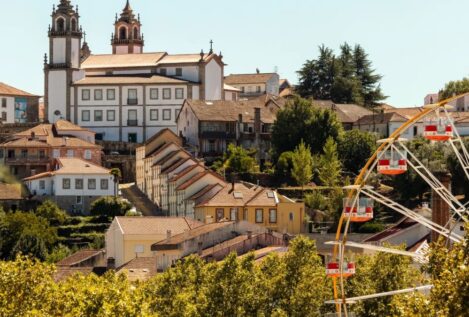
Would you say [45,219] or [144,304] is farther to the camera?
[45,219]

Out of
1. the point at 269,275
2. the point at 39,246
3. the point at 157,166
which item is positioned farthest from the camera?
the point at 157,166

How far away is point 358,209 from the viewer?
65.8 metres

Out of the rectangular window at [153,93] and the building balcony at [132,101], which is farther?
the rectangular window at [153,93]

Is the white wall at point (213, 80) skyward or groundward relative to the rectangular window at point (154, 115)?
skyward

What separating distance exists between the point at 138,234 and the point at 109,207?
22.7 meters

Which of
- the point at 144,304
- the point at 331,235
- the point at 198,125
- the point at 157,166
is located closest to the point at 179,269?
the point at 144,304

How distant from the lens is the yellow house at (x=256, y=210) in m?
131

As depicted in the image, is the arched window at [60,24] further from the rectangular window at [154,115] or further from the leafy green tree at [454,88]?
the leafy green tree at [454,88]

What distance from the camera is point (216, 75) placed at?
182 m

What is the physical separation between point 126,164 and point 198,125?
7.31 meters

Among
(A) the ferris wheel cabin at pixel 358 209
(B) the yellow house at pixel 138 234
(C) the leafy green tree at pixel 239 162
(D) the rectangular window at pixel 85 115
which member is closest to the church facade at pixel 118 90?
(D) the rectangular window at pixel 85 115

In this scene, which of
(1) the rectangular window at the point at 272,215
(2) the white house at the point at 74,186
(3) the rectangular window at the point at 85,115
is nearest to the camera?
(1) the rectangular window at the point at 272,215

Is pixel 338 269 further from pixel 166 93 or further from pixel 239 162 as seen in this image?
pixel 166 93

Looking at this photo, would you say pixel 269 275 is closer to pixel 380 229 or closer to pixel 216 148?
pixel 380 229
